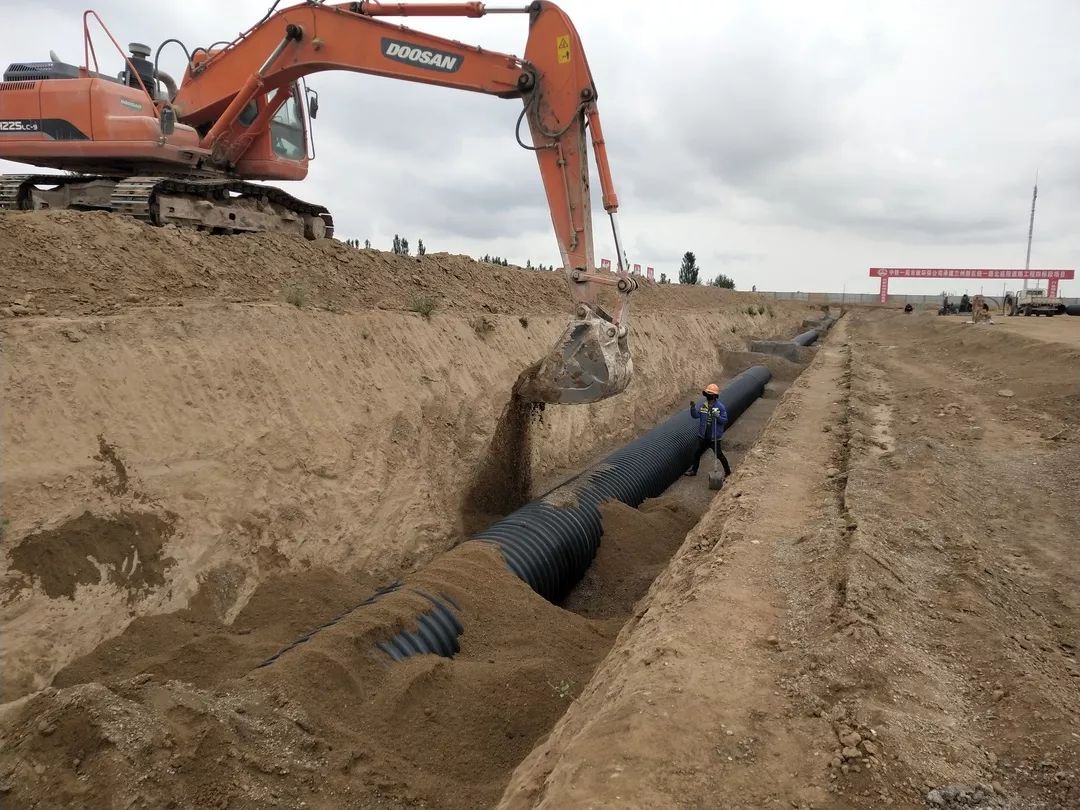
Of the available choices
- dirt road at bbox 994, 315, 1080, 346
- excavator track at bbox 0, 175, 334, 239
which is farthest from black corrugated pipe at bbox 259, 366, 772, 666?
dirt road at bbox 994, 315, 1080, 346

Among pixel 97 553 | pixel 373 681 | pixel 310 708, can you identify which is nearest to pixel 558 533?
pixel 373 681

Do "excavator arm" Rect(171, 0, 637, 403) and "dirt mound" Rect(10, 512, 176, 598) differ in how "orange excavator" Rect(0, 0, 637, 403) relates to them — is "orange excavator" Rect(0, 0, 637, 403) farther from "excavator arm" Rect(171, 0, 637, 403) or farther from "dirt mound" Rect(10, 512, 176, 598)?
"dirt mound" Rect(10, 512, 176, 598)

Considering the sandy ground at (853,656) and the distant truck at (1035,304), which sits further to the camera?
the distant truck at (1035,304)

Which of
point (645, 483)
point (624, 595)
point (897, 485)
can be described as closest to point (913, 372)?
point (645, 483)

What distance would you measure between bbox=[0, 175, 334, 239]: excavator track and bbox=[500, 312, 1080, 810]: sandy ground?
8.19 metres

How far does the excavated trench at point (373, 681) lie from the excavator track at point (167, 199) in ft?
18.5

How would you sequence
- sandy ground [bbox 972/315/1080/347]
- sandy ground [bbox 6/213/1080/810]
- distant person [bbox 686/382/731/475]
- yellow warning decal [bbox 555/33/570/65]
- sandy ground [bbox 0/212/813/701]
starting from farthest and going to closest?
1. sandy ground [bbox 972/315/1080/347]
2. distant person [bbox 686/382/731/475]
3. yellow warning decal [bbox 555/33/570/65]
4. sandy ground [bbox 0/212/813/701]
5. sandy ground [bbox 6/213/1080/810]

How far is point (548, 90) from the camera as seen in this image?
8133 millimetres

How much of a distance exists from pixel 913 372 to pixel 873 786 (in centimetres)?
1705

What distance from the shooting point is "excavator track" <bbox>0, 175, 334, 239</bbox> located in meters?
8.92

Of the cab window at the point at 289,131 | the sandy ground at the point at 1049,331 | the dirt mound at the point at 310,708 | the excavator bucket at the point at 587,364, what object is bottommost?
the dirt mound at the point at 310,708

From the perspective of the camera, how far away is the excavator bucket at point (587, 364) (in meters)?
7.98

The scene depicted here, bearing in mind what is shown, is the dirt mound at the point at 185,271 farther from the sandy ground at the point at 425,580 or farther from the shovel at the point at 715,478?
the shovel at the point at 715,478

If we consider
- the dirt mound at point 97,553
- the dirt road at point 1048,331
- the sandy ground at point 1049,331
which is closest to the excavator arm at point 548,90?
the dirt mound at point 97,553
